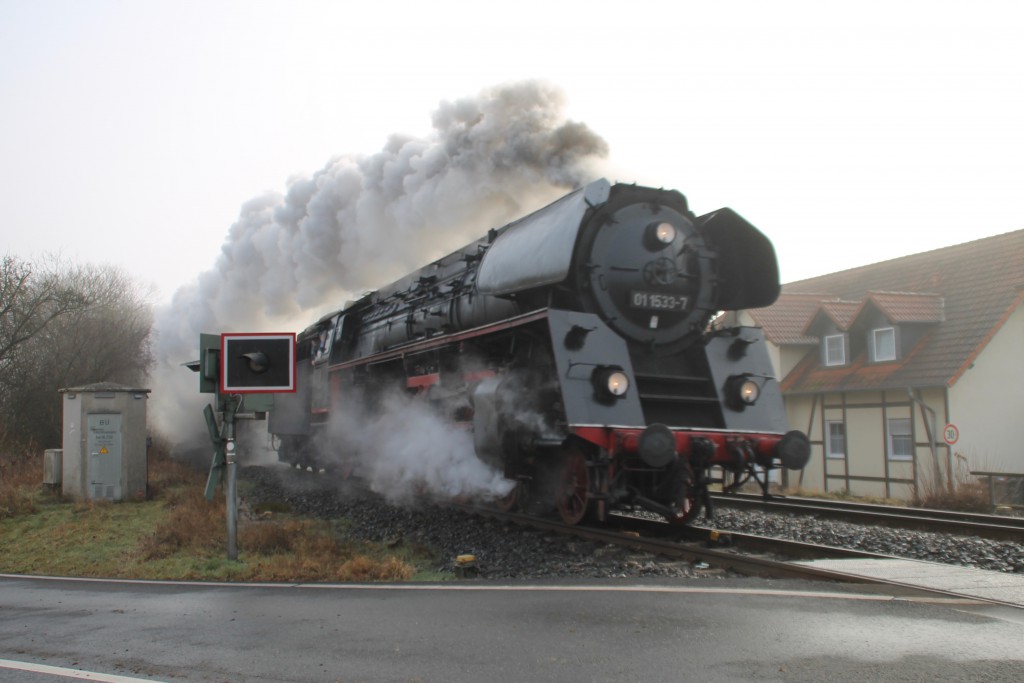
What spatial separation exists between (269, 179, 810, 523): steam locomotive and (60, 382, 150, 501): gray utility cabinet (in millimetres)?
6302

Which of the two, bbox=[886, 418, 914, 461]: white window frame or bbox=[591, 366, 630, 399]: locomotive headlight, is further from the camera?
bbox=[886, 418, 914, 461]: white window frame

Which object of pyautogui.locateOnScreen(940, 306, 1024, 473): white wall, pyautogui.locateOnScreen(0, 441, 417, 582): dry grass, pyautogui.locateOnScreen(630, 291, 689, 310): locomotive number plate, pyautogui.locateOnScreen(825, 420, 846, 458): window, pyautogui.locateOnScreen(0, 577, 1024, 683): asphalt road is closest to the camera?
pyautogui.locateOnScreen(0, 577, 1024, 683): asphalt road

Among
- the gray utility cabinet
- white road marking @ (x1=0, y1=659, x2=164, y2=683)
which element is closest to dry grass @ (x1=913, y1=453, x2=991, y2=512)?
white road marking @ (x1=0, y1=659, x2=164, y2=683)

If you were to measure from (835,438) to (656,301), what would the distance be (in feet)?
52.2

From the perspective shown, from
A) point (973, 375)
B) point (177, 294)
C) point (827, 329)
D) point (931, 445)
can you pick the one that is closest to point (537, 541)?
point (931, 445)

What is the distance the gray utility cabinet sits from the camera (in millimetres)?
13734

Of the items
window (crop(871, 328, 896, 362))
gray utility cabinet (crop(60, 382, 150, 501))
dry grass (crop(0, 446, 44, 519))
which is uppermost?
window (crop(871, 328, 896, 362))

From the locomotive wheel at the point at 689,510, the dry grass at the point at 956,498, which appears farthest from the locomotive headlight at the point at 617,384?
the dry grass at the point at 956,498

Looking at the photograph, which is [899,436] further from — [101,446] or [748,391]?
[101,446]

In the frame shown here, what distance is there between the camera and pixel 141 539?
9.56 m

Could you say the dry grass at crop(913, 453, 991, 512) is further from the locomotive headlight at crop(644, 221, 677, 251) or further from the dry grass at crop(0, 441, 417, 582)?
the dry grass at crop(0, 441, 417, 582)

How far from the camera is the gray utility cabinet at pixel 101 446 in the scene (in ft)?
45.1

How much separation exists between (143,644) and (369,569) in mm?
2587

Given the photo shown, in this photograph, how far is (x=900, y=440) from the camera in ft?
68.6
